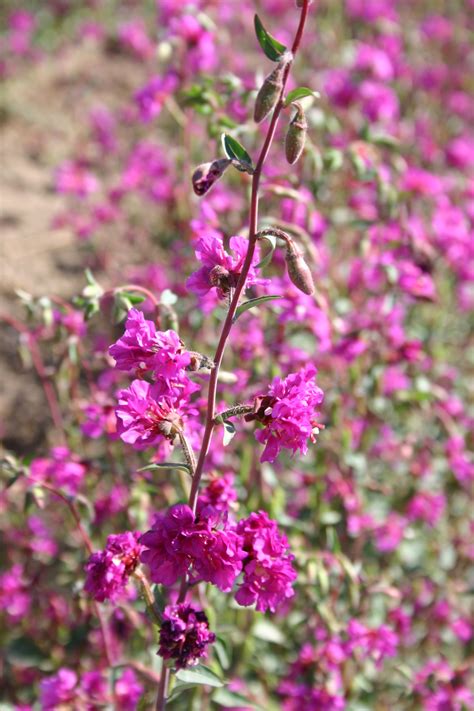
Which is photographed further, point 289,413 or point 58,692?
point 58,692

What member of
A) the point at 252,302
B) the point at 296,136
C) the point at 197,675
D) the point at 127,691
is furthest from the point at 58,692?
the point at 296,136

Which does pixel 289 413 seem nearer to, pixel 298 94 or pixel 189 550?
pixel 189 550

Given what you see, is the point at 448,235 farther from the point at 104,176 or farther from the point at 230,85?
the point at 104,176

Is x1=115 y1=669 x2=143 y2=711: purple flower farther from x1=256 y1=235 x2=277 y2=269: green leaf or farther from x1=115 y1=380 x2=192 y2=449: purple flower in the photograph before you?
x1=256 y1=235 x2=277 y2=269: green leaf

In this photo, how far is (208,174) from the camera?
1303 mm

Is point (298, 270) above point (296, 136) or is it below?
below

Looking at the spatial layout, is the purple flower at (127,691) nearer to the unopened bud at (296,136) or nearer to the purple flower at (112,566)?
the purple flower at (112,566)

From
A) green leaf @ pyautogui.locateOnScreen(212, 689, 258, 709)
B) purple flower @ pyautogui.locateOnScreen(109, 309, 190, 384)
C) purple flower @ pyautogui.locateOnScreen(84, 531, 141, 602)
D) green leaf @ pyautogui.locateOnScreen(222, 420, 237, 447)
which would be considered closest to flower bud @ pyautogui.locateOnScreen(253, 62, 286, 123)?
purple flower @ pyautogui.locateOnScreen(109, 309, 190, 384)

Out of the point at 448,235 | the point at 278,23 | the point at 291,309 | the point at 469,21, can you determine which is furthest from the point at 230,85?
the point at 469,21

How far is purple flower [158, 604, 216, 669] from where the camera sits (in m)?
1.35

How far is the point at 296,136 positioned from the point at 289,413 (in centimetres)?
47

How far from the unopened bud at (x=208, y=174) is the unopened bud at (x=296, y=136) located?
0.12 m

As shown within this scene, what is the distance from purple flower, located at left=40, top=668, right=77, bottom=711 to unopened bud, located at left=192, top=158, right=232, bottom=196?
1280 millimetres

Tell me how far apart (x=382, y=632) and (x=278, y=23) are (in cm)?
489
